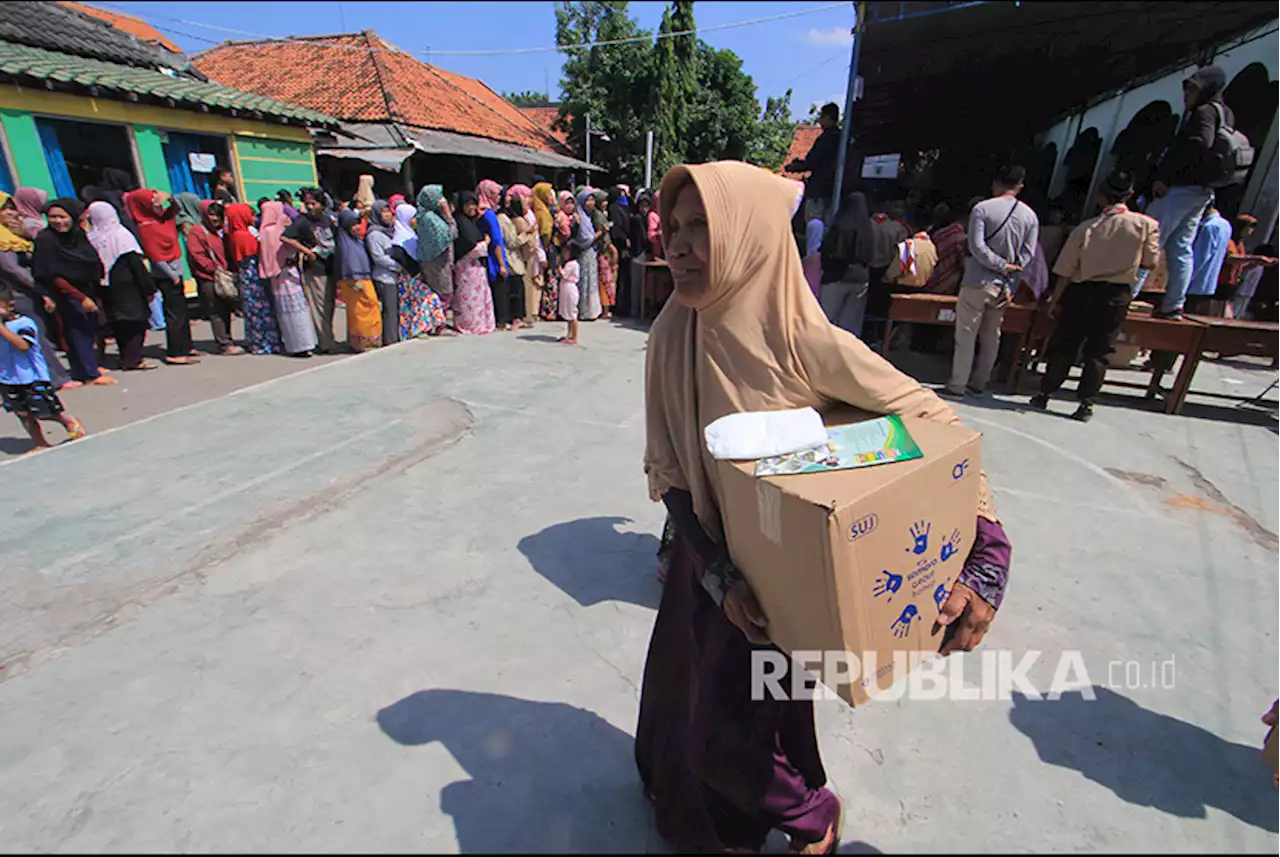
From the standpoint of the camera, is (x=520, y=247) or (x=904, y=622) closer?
(x=904, y=622)

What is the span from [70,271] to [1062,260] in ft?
28.0

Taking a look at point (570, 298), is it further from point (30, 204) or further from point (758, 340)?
point (758, 340)

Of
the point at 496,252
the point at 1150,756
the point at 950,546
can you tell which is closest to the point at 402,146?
the point at 496,252

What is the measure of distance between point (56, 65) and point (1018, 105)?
13.8 metres

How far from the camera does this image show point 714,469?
1.37 meters

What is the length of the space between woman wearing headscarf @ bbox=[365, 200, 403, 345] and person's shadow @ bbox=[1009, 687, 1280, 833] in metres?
7.23

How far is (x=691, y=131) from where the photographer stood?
23.0 metres

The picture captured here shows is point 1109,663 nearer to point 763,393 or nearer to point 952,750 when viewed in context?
point 952,750

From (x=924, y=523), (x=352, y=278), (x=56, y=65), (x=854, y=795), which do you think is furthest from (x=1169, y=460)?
(x=56, y=65)

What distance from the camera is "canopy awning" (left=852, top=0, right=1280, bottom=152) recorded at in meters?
1.43

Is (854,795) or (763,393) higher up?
(763,393)

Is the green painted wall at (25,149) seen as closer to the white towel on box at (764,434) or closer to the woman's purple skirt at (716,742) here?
the woman's purple skirt at (716,742)

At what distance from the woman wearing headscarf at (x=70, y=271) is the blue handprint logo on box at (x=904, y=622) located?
708 centimetres

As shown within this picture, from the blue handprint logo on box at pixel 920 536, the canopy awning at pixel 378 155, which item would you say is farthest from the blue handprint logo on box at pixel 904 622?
the canopy awning at pixel 378 155
